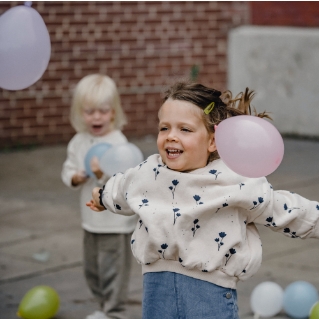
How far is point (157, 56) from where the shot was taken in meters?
10.4

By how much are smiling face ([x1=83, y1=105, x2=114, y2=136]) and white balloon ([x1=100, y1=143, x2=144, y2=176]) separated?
41cm

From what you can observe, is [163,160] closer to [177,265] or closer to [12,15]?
[177,265]

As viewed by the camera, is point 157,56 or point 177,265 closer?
point 177,265

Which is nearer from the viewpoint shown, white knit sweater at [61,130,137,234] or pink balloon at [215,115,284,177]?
pink balloon at [215,115,284,177]

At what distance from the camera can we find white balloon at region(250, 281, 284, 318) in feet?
14.3

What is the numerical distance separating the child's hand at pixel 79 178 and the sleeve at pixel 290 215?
1567 mm

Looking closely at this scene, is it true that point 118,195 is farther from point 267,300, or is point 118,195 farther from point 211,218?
point 267,300

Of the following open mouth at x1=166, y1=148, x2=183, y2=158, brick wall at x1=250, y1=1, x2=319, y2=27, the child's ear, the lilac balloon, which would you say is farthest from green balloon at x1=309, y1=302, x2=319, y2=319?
brick wall at x1=250, y1=1, x2=319, y2=27

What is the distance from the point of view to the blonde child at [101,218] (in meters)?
4.29

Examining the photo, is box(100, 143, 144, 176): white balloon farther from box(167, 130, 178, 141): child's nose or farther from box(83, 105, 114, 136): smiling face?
box(167, 130, 178, 141): child's nose

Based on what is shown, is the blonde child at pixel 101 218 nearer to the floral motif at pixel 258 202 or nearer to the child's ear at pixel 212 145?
the child's ear at pixel 212 145

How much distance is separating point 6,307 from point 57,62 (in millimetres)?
5664

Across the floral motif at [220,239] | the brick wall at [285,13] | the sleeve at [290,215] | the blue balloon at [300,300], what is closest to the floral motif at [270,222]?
the sleeve at [290,215]

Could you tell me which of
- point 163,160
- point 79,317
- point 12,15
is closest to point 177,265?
point 163,160
